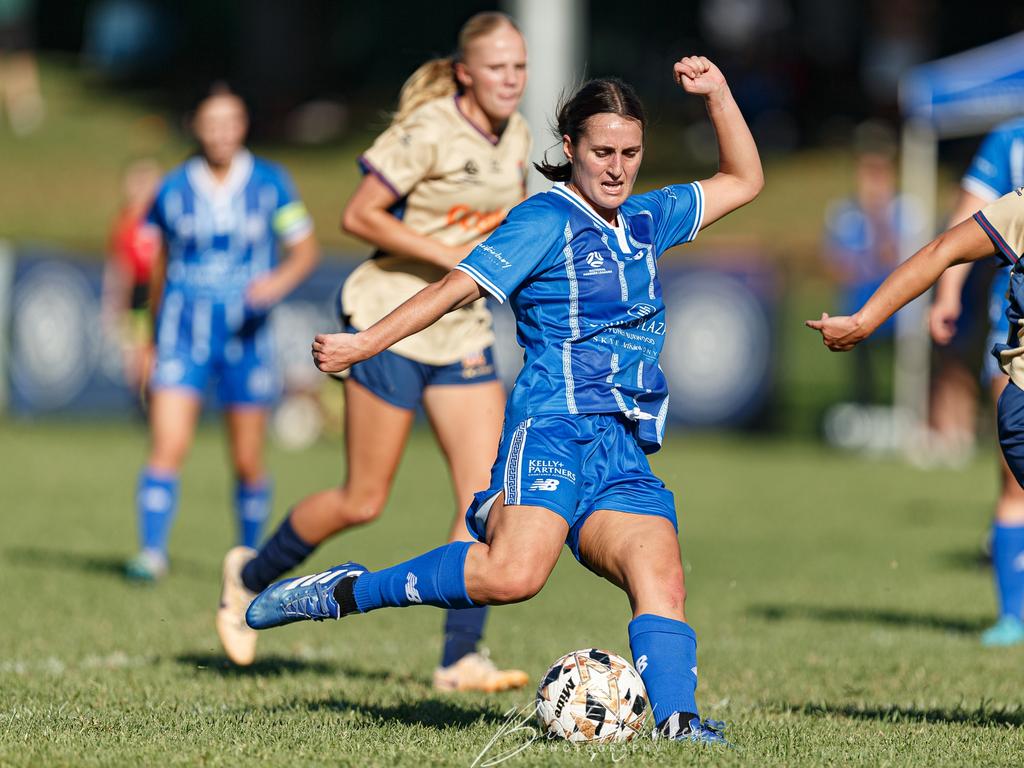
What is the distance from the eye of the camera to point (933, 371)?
57.7 feet

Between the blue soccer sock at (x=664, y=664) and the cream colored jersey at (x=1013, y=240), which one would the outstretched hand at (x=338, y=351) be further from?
the cream colored jersey at (x=1013, y=240)

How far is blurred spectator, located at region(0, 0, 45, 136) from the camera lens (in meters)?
37.4

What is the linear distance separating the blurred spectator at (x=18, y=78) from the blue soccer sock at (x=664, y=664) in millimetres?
34028

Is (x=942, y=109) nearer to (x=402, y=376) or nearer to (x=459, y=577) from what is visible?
(x=402, y=376)

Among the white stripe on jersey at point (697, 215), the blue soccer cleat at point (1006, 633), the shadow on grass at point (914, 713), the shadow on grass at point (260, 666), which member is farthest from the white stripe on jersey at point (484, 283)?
the blue soccer cleat at point (1006, 633)

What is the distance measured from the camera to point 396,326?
5016 mm

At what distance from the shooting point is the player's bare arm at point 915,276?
204 inches

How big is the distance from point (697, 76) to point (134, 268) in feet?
36.5

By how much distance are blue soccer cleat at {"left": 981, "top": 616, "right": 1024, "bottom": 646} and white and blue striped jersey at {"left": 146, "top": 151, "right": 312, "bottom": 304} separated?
13.5 ft

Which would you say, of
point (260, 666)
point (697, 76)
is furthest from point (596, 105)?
point (260, 666)

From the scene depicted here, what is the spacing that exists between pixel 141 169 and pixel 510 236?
10806 millimetres

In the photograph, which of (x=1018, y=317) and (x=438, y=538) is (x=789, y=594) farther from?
(x=1018, y=317)

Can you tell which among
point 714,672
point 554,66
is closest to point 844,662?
point 714,672

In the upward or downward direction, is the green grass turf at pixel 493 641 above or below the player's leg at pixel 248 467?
below
